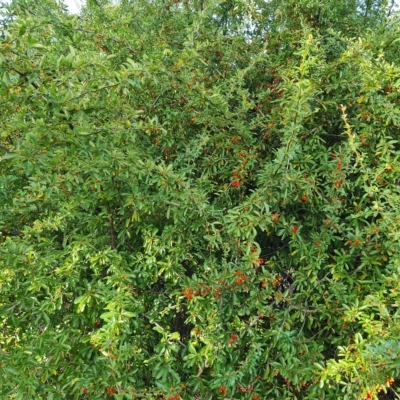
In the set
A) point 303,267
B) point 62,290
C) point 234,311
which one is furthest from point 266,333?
point 62,290

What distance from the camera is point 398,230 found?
66.9 inches

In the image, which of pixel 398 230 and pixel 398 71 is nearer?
pixel 398 230

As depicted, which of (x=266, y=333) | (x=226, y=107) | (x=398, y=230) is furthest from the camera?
(x=226, y=107)

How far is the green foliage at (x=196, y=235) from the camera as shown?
160 centimetres

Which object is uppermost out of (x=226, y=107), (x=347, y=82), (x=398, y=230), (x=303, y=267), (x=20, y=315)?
(x=347, y=82)

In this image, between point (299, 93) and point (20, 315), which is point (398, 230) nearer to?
point (299, 93)

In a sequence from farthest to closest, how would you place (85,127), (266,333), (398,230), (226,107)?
1. (226,107)
2. (266,333)
3. (398,230)
4. (85,127)

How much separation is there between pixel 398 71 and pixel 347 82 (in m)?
0.24

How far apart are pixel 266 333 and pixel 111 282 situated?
0.73 metres

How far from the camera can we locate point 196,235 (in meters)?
1.93

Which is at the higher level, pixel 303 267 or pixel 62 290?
pixel 303 267

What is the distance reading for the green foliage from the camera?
5.24 feet

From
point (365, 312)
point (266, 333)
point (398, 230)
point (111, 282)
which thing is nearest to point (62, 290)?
point (111, 282)

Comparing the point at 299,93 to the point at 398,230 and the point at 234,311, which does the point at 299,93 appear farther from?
the point at 234,311
